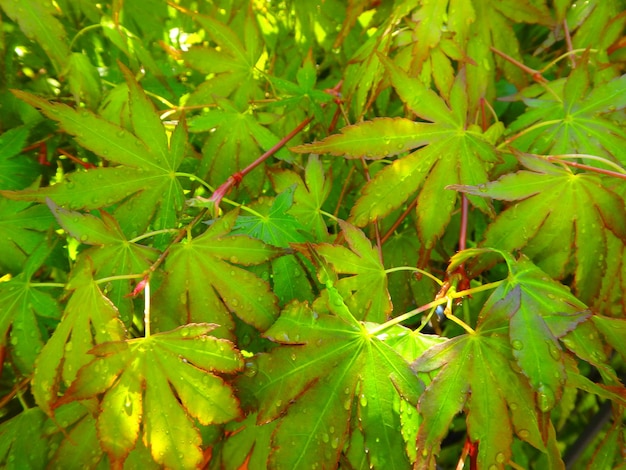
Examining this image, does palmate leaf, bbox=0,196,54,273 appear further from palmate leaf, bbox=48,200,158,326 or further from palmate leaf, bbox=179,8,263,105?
palmate leaf, bbox=179,8,263,105

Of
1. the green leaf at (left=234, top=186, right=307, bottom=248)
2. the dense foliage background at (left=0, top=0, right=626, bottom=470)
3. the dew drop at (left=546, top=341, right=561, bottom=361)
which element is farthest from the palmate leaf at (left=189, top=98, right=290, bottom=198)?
the dew drop at (left=546, top=341, right=561, bottom=361)

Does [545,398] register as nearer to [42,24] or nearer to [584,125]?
[584,125]

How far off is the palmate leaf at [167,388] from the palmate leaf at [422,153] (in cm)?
30

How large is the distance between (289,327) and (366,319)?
0.13 meters

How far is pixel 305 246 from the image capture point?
699 mm

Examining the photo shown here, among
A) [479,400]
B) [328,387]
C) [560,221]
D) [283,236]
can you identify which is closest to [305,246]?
[283,236]

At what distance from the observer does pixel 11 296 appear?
794mm

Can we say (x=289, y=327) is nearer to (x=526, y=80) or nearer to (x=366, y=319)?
(x=366, y=319)

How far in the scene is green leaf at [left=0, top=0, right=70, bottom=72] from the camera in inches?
35.3

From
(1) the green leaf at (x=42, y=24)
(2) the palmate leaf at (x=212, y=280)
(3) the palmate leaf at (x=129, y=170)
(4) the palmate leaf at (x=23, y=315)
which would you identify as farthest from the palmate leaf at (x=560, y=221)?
(1) the green leaf at (x=42, y=24)

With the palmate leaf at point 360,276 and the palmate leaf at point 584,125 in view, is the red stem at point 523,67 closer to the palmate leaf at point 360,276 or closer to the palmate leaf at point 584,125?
the palmate leaf at point 584,125

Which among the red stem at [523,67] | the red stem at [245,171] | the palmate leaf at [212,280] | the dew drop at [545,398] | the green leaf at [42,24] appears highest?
the green leaf at [42,24]

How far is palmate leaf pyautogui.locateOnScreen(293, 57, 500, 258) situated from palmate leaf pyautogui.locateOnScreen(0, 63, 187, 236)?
0.24m

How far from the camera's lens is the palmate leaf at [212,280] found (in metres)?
0.71
